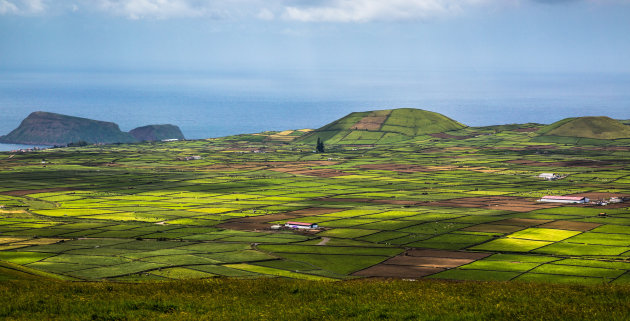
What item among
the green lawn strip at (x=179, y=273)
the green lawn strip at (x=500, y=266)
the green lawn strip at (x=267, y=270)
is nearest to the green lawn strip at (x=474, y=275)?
the green lawn strip at (x=500, y=266)

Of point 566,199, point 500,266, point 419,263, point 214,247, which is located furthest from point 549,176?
point 214,247

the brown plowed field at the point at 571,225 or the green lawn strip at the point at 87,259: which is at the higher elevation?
the green lawn strip at the point at 87,259

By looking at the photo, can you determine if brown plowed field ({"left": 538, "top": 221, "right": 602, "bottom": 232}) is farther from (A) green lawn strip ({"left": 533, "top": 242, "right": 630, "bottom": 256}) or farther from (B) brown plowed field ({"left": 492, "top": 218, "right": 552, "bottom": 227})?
(A) green lawn strip ({"left": 533, "top": 242, "right": 630, "bottom": 256})

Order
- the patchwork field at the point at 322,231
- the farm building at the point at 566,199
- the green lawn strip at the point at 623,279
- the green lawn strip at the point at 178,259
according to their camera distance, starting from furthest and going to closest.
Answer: the farm building at the point at 566,199
the green lawn strip at the point at 178,259
the patchwork field at the point at 322,231
the green lawn strip at the point at 623,279

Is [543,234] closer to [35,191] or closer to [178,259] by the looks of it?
[178,259]

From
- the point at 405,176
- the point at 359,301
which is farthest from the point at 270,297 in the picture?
the point at 405,176

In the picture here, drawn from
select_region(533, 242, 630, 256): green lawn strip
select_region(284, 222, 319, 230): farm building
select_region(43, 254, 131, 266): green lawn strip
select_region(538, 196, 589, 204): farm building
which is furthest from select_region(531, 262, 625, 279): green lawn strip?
select_region(538, 196, 589, 204): farm building

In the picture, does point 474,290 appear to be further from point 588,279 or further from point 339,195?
point 339,195

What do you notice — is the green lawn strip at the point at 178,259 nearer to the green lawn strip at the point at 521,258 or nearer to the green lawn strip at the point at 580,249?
the green lawn strip at the point at 521,258
